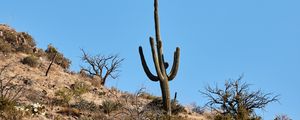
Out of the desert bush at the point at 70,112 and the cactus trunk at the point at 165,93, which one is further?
the cactus trunk at the point at 165,93

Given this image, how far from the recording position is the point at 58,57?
2844 cm

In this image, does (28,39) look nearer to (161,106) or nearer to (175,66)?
(161,106)

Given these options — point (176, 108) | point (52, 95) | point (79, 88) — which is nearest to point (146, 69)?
point (176, 108)

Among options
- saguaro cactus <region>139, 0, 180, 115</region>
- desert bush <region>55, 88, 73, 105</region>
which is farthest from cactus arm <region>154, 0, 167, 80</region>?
desert bush <region>55, 88, 73, 105</region>

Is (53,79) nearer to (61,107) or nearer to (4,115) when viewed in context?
(61,107)

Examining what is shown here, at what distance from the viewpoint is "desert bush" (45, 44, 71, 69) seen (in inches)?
1088

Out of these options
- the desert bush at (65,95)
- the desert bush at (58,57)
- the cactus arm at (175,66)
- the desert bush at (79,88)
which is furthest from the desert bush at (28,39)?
the cactus arm at (175,66)

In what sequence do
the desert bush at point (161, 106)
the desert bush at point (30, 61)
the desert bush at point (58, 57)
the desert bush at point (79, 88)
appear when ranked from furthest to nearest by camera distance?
1. the desert bush at point (58, 57)
2. the desert bush at point (30, 61)
3. the desert bush at point (161, 106)
4. the desert bush at point (79, 88)

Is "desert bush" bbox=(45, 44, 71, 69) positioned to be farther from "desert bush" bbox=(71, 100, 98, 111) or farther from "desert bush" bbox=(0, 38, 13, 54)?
"desert bush" bbox=(71, 100, 98, 111)

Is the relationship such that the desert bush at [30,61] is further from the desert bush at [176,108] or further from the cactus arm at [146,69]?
the cactus arm at [146,69]

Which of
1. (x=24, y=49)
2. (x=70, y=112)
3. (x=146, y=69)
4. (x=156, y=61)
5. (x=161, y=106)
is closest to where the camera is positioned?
(x=70, y=112)

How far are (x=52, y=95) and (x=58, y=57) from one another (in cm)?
1018

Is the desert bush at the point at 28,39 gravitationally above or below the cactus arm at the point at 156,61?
above

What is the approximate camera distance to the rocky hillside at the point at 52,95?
1492 centimetres
